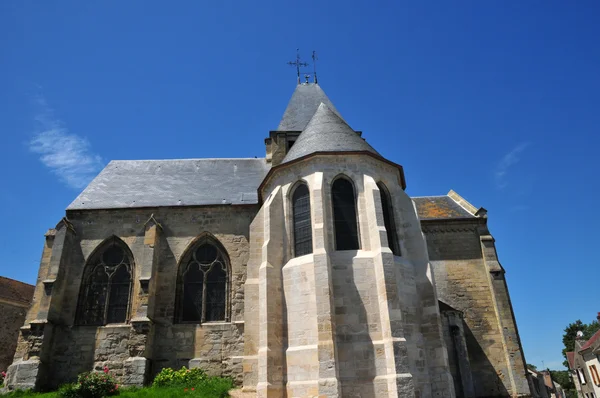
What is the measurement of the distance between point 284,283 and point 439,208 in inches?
386

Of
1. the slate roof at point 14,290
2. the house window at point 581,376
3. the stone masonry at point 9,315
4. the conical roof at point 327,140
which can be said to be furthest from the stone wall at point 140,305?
the house window at point 581,376

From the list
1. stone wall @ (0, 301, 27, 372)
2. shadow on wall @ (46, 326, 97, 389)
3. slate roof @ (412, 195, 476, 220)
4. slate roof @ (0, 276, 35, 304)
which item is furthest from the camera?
slate roof @ (0, 276, 35, 304)

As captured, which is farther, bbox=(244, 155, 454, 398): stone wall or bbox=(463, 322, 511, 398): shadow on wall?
bbox=(463, 322, 511, 398): shadow on wall

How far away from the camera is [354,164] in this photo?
1162 centimetres

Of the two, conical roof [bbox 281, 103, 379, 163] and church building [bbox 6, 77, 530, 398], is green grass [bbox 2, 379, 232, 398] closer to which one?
church building [bbox 6, 77, 530, 398]

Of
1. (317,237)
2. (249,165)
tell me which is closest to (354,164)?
(317,237)

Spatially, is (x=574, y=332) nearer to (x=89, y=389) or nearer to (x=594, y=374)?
(x=594, y=374)

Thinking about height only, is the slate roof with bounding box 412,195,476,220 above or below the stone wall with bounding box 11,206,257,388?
above

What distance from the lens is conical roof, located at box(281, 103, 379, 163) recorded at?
11.9 meters

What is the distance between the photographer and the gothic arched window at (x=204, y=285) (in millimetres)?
13875

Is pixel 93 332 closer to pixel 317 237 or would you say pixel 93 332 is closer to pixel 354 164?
pixel 317 237

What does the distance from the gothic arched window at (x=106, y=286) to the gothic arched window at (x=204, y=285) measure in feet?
6.42

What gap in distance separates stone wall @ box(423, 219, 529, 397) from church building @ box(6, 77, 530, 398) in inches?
1.8

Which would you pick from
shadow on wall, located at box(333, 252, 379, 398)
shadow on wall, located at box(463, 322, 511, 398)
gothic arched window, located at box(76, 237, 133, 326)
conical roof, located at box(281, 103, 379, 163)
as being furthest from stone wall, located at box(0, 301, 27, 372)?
shadow on wall, located at box(463, 322, 511, 398)
